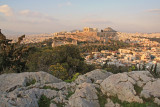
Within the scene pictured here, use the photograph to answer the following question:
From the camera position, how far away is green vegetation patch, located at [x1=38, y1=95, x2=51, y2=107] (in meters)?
4.64

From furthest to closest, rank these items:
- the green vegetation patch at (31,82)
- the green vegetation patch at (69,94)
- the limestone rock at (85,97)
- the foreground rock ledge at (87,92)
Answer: the green vegetation patch at (31,82) → the green vegetation patch at (69,94) → the limestone rock at (85,97) → the foreground rock ledge at (87,92)

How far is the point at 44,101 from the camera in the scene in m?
4.76

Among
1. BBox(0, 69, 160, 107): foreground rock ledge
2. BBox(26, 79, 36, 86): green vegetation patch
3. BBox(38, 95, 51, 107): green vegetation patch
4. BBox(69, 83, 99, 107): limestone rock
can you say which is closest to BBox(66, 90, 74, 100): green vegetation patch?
BBox(0, 69, 160, 107): foreground rock ledge

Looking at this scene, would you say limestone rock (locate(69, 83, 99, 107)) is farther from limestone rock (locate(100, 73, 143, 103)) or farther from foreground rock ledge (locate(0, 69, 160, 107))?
limestone rock (locate(100, 73, 143, 103))

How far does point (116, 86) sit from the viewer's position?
509 centimetres

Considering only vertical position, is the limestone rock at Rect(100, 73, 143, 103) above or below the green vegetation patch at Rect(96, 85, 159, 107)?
above

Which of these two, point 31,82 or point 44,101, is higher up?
point 31,82

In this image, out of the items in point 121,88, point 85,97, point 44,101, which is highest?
point 121,88

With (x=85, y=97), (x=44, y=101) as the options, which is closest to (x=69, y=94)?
(x=85, y=97)

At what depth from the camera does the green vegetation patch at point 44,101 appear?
183 inches

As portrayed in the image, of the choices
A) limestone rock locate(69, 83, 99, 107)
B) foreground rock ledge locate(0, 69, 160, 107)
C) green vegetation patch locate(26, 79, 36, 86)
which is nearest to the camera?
foreground rock ledge locate(0, 69, 160, 107)

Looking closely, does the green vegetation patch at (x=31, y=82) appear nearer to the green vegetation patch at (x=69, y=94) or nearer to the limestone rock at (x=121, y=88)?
the green vegetation patch at (x=69, y=94)

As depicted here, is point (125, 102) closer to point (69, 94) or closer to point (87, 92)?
point (87, 92)

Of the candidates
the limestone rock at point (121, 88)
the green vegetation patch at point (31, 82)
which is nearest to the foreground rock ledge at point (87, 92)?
the limestone rock at point (121, 88)
